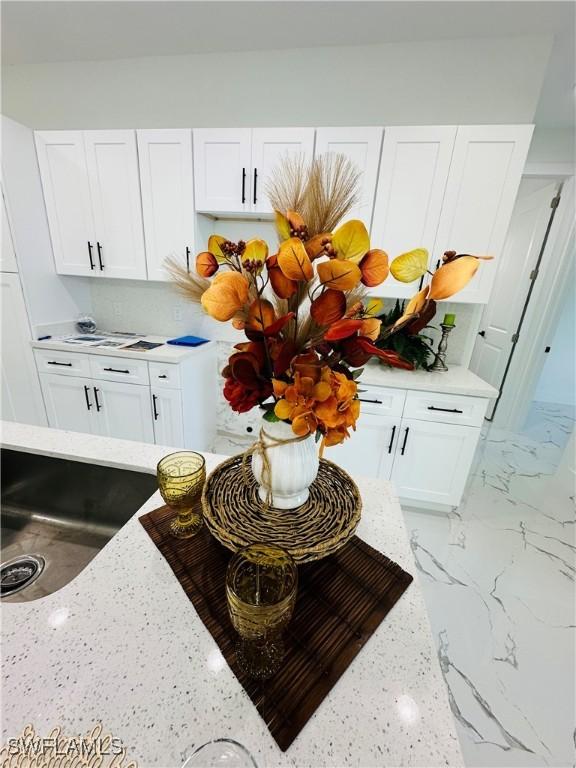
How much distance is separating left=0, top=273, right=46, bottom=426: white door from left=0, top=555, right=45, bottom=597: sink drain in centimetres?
178

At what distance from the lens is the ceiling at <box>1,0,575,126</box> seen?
5.09 feet

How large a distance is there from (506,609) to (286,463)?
1.59 meters

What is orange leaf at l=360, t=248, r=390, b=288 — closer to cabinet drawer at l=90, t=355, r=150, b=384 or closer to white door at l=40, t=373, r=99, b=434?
cabinet drawer at l=90, t=355, r=150, b=384

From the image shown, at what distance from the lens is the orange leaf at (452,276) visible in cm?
43

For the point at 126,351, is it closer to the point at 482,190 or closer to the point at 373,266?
the point at 373,266

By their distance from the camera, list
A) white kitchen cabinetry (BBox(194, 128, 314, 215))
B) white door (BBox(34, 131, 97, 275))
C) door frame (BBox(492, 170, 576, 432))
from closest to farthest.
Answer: white kitchen cabinetry (BBox(194, 128, 314, 215)), white door (BBox(34, 131, 97, 275)), door frame (BBox(492, 170, 576, 432))

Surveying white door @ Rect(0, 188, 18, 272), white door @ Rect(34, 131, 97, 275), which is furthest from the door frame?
white door @ Rect(0, 188, 18, 272)

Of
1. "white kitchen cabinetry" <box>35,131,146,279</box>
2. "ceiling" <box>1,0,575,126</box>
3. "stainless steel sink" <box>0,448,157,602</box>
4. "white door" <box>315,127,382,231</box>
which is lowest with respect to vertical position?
"stainless steel sink" <box>0,448,157,602</box>

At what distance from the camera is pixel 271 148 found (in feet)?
5.89

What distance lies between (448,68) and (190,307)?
2.23m

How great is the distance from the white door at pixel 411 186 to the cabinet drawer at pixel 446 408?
0.65 m

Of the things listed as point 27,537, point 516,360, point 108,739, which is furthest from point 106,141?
point 516,360

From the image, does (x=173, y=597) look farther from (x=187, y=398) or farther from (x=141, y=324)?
(x=141, y=324)

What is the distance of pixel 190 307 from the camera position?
2492 millimetres
